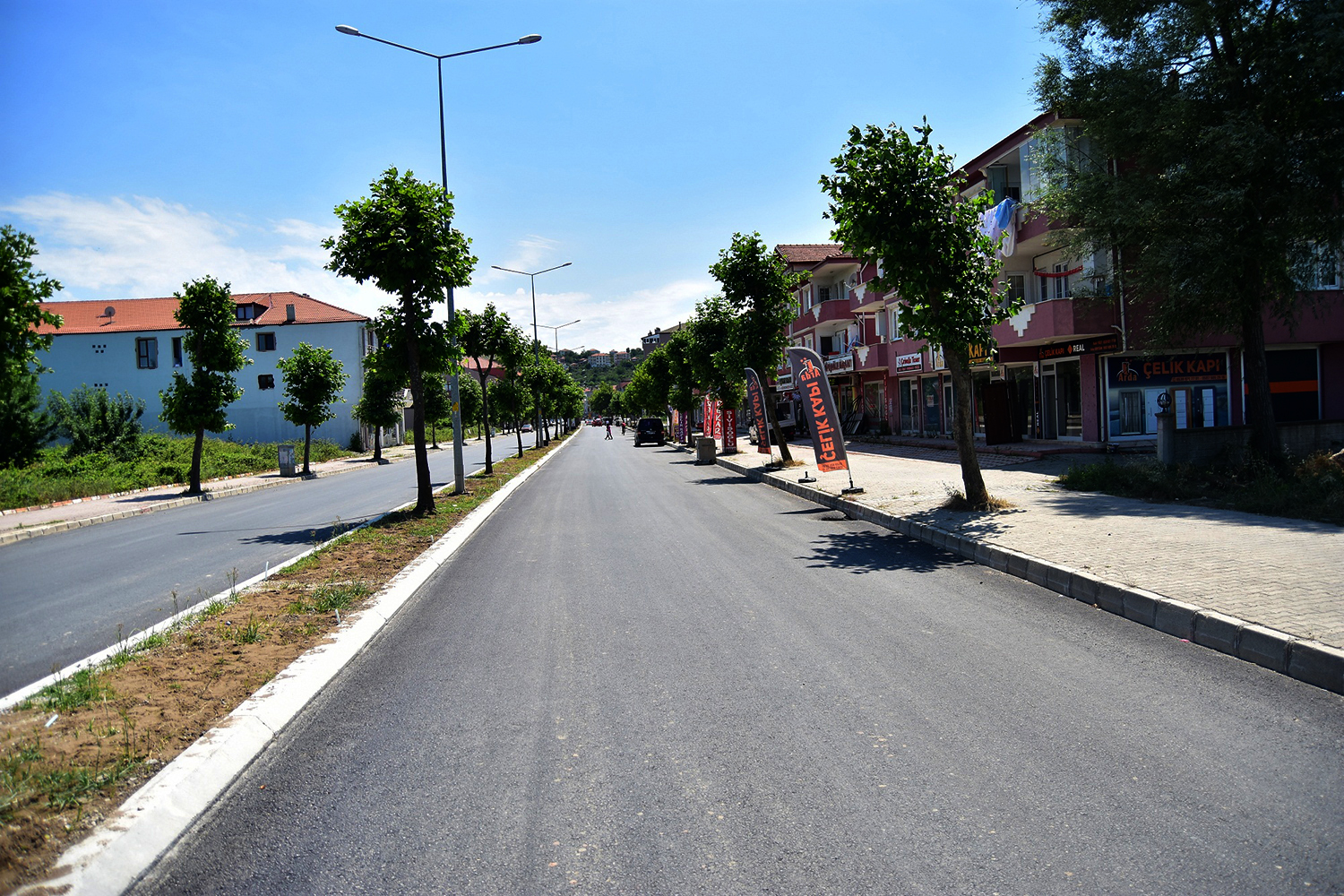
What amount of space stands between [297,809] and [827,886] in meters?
2.28

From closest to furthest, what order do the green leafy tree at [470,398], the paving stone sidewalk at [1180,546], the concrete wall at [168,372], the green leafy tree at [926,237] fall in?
the paving stone sidewalk at [1180,546]
the green leafy tree at [926,237]
the green leafy tree at [470,398]
the concrete wall at [168,372]

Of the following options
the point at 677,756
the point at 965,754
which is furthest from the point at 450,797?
the point at 965,754

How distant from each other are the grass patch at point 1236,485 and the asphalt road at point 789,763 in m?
5.78

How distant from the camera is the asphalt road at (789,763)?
2924 mm

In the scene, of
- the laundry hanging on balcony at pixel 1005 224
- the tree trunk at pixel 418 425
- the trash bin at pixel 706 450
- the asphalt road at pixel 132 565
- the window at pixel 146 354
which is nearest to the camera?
the asphalt road at pixel 132 565

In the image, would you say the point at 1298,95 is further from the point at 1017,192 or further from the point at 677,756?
the point at 677,756

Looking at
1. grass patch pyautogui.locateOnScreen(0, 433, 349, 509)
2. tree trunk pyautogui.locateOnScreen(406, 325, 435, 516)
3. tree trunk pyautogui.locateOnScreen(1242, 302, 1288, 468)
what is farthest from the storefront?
grass patch pyautogui.locateOnScreen(0, 433, 349, 509)

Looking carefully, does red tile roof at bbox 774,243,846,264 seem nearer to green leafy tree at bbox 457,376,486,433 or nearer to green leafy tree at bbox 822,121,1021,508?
green leafy tree at bbox 457,376,486,433

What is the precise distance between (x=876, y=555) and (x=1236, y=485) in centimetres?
732

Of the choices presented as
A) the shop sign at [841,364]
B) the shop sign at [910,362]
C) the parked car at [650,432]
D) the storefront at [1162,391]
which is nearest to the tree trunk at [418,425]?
the storefront at [1162,391]

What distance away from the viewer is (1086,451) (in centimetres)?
2291

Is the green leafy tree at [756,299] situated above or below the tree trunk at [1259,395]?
above

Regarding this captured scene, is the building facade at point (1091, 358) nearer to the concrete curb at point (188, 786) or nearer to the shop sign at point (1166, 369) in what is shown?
the shop sign at point (1166, 369)

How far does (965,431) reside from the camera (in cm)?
1277
